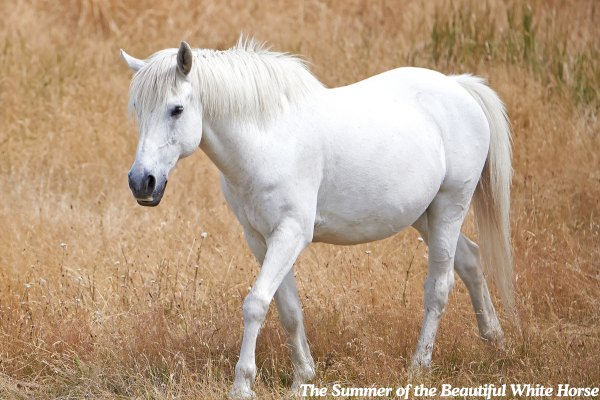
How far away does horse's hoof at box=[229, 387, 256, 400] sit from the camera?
305 cm

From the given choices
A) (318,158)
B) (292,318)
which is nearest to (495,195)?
(318,158)

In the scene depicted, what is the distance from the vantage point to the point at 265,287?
9.72 ft

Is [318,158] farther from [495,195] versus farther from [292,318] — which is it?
[495,195]

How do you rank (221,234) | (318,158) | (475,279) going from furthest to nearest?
(221,234) < (475,279) < (318,158)

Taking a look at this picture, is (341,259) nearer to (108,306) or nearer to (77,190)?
(108,306)

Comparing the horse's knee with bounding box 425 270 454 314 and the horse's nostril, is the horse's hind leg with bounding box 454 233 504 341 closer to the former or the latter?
the horse's knee with bounding box 425 270 454 314

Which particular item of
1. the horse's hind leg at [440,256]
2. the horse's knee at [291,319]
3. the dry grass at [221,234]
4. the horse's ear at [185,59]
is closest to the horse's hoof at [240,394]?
the dry grass at [221,234]

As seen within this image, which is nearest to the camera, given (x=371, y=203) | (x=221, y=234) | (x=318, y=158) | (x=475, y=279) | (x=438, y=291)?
(x=318, y=158)

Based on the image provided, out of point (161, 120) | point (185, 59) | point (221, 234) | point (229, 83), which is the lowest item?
point (221, 234)

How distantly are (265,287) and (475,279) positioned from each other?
179 centimetres

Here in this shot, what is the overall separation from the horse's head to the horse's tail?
212cm

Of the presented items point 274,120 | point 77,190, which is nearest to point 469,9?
point 77,190

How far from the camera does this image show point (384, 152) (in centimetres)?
341

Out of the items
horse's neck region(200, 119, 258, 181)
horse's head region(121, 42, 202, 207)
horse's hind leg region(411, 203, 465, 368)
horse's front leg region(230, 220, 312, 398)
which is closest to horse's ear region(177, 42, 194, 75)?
horse's head region(121, 42, 202, 207)
